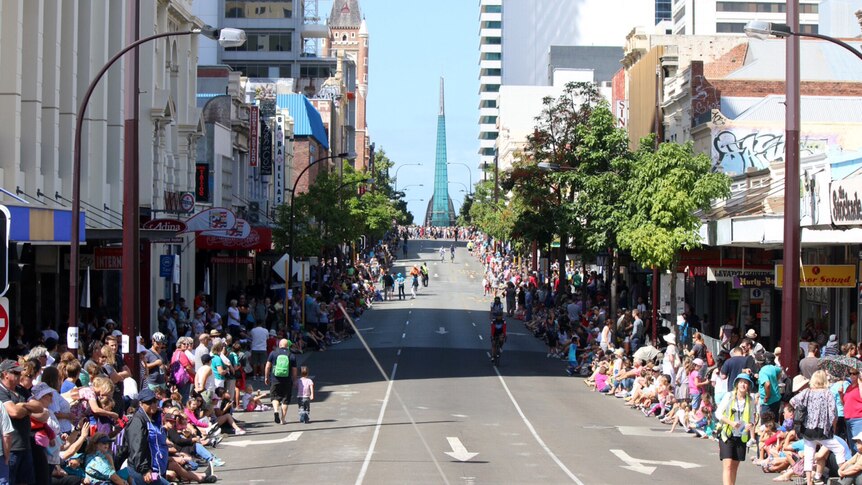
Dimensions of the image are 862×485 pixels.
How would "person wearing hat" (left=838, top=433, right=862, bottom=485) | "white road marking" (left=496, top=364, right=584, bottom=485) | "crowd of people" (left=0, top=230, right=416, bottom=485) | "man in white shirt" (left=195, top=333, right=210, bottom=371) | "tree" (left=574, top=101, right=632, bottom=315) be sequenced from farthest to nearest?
"tree" (left=574, top=101, right=632, bottom=315) → "man in white shirt" (left=195, top=333, right=210, bottom=371) → "white road marking" (left=496, top=364, right=584, bottom=485) → "person wearing hat" (left=838, top=433, right=862, bottom=485) → "crowd of people" (left=0, top=230, right=416, bottom=485)

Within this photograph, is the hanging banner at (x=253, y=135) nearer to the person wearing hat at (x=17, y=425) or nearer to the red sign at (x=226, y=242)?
the red sign at (x=226, y=242)

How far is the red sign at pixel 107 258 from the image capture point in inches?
1244

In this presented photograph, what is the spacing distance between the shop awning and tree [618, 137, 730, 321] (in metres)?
15.5

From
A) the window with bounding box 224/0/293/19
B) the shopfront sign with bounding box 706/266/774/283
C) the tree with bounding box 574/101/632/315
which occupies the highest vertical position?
the window with bounding box 224/0/293/19

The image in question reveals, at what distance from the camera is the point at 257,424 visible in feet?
86.6

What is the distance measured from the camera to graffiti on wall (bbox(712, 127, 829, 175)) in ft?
165

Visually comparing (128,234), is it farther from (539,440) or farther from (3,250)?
(3,250)

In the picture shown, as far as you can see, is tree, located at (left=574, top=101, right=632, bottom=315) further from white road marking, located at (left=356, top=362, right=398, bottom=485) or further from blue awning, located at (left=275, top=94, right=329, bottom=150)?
blue awning, located at (left=275, top=94, right=329, bottom=150)

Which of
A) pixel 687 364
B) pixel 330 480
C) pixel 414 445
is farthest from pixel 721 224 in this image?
pixel 330 480

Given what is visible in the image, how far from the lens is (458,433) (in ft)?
80.6

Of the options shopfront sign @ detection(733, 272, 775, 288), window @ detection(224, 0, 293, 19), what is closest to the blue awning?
window @ detection(224, 0, 293, 19)

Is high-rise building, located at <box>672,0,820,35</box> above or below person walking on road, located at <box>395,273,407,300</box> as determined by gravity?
above

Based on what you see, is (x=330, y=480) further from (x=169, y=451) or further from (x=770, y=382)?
(x=770, y=382)

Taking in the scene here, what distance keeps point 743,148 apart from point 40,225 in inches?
1274
